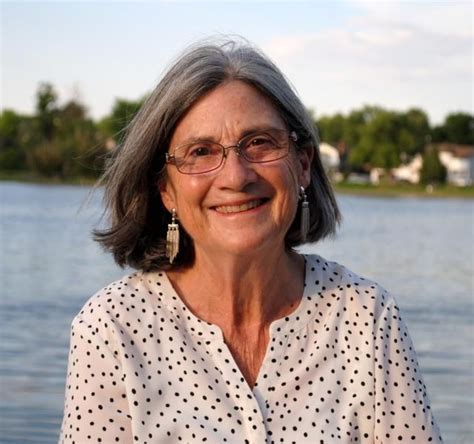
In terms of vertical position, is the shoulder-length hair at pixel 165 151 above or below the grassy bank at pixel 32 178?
above

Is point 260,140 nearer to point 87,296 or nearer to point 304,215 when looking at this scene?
point 304,215

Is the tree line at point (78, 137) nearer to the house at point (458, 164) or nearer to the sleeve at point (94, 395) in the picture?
the house at point (458, 164)

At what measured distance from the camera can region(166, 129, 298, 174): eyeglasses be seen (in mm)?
2918

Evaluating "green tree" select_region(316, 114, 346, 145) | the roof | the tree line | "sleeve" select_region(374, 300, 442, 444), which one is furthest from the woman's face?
"green tree" select_region(316, 114, 346, 145)

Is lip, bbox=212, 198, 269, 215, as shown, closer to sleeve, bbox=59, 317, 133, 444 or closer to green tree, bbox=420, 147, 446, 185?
sleeve, bbox=59, 317, 133, 444

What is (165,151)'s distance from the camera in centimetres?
303

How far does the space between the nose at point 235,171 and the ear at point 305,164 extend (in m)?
0.20

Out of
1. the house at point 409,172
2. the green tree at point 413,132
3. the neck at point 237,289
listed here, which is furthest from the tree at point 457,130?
the neck at point 237,289

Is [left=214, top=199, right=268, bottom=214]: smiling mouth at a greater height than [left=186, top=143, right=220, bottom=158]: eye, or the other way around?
[left=186, top=143, right=220, bottom=158]: eye

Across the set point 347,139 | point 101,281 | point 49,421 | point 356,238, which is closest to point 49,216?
point 356,238

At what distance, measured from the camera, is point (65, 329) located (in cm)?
1348

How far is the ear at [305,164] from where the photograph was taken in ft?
10.1

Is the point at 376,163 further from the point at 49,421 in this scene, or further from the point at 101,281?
the point at 49,421

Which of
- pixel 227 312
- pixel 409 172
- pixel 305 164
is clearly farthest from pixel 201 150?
pixel 409 172
